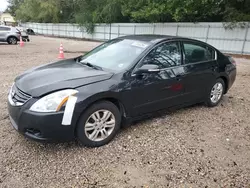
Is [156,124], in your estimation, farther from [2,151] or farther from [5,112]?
[5,112]

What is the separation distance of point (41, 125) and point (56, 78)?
70 cm

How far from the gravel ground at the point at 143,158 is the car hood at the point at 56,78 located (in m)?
0.84

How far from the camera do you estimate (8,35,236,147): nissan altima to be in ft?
9.21

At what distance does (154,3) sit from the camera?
18.0 meters

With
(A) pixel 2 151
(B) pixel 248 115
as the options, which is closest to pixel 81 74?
(A) pixel 2 151

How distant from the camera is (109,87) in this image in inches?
124

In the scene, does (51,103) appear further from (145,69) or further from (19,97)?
(145,69)

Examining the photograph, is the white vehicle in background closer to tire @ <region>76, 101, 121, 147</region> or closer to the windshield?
the windshield

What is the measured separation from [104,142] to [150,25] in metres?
19.5

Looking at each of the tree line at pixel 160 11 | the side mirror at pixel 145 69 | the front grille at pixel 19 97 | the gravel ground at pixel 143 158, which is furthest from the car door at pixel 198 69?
the tree line at pixel 160 11

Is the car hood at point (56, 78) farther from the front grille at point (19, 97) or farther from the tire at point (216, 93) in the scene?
the tire at point (216, 93)

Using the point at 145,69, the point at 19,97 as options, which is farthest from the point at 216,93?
the point at 19,97

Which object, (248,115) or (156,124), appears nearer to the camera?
(156,124)

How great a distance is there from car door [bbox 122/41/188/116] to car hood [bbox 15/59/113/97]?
0.50m
